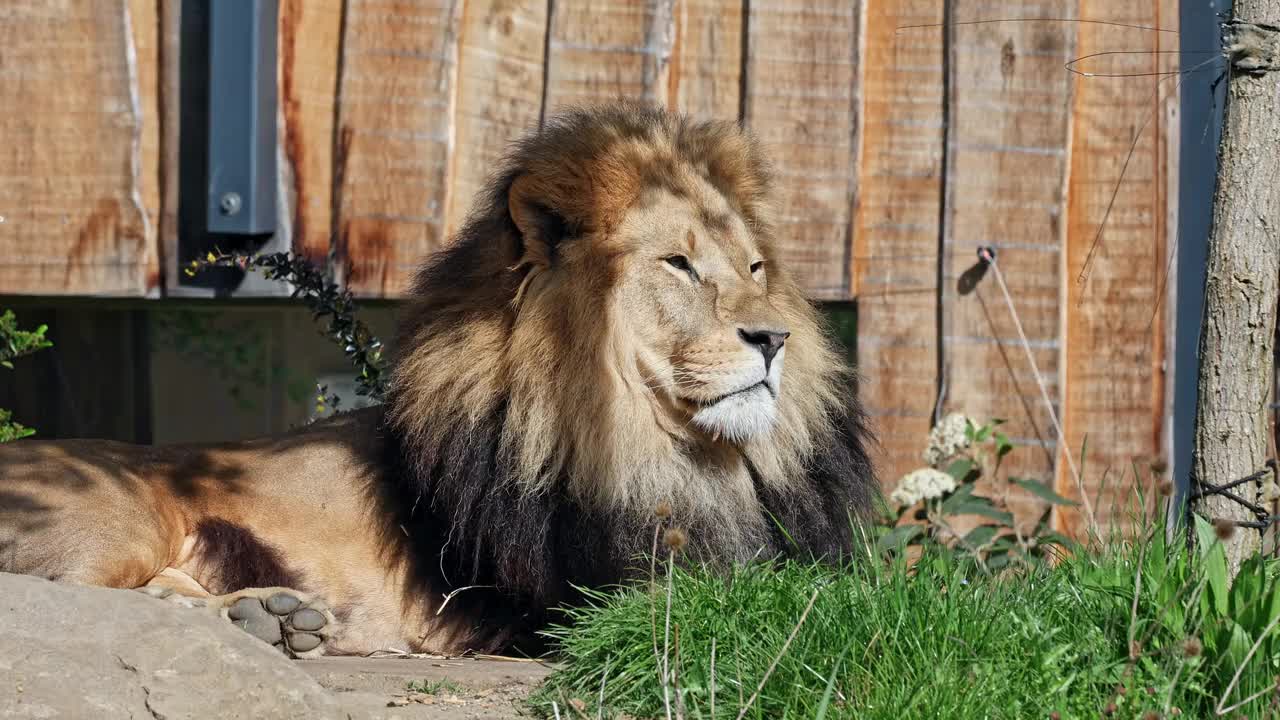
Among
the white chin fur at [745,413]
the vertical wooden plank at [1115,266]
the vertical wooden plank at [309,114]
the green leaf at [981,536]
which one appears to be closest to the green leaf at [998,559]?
the green leaf at [981,536]

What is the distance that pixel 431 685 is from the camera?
3291 mm

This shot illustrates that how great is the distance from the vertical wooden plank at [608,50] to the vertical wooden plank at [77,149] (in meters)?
1.49

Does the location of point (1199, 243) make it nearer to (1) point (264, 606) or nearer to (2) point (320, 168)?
(2) point (320, 168)

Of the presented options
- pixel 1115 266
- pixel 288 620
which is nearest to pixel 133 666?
pixel 288 620

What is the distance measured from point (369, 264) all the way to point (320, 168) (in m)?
0.40

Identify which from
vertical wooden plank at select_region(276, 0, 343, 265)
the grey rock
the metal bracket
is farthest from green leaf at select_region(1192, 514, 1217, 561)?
the metal bracket

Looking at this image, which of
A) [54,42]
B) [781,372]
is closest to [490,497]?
[781,372]

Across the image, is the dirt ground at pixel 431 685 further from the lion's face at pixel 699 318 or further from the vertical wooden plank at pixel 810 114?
the vertical wooden plank at pixel 810 114

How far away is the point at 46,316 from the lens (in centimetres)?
623

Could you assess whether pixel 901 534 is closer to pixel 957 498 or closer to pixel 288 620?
pixel 957 498

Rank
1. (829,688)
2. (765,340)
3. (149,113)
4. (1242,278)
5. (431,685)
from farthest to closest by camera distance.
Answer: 1. (149,113)
2. (765,340)
3. (1242,278)
4. (431,685)
5. (829,688)

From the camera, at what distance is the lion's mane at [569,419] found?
3.73 m

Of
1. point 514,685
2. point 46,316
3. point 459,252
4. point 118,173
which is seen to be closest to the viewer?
point 514,685

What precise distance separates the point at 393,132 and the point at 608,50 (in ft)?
2.82
